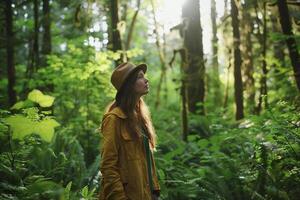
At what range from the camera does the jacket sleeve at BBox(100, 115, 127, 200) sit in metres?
3.81

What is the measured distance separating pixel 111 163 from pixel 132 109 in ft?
1.93

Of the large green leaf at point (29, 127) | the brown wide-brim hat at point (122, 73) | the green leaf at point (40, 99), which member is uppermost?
the brown wide-brim hat at point (122, 73)

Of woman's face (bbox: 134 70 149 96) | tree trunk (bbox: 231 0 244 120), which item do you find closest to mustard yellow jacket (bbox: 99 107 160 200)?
woman's face (bbox: 134 70 149 96)

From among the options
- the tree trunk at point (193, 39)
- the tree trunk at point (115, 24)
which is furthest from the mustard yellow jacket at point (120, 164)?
the tree trunk at point (193, 39)

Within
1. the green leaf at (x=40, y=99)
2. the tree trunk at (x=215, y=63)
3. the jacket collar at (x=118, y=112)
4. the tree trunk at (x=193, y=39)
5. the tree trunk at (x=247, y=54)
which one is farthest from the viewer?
the tree trunk at (x=215, y=63)

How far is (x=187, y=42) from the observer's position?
11477 mm

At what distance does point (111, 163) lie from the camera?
3873 mm

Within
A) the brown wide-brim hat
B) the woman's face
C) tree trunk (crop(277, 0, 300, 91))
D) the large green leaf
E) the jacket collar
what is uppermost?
tree trunk (crop(277, 0, 300, 91))

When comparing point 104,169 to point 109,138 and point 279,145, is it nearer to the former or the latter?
point 109,138

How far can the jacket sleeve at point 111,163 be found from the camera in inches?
150

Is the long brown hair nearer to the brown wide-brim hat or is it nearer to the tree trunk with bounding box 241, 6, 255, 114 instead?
the brown wide-brim hat

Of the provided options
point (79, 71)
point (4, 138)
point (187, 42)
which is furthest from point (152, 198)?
point (187, 42)

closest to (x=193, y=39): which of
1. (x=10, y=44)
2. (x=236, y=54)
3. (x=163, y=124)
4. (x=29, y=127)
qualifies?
(x=236, y=54)

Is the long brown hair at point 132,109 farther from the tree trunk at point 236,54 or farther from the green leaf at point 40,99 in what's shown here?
the tree trunk at point 236,54
